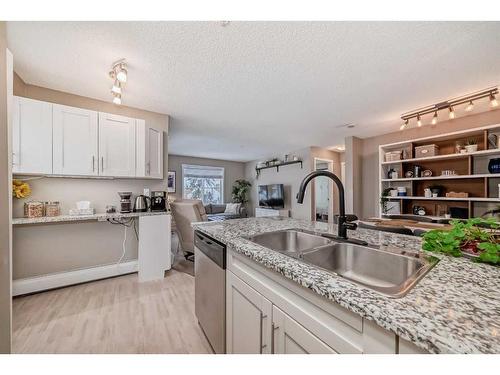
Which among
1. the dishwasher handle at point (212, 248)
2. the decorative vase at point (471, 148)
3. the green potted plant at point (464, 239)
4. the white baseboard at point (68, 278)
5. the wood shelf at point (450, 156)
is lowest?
the white baseboard at point (68, 278)

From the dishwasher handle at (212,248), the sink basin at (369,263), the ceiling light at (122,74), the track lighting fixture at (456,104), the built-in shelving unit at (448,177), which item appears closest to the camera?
the sink basin at (369,263)

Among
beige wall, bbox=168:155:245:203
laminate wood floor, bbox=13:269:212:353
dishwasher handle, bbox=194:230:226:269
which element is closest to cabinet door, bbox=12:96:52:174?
laminate wood floor, bbox=13:269:212:353

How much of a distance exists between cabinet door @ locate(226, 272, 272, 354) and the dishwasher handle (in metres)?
0.10

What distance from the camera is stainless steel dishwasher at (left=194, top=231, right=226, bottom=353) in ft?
A: 4.40

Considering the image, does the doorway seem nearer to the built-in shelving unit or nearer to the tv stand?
the tv stand

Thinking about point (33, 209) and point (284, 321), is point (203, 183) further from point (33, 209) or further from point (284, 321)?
point (284, 321)

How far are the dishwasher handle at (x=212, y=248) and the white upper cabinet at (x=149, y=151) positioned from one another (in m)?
1.68

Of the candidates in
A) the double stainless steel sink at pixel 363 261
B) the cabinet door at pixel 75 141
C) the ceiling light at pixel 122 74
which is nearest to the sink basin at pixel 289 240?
the double stainless steel sink at pixel 363 261

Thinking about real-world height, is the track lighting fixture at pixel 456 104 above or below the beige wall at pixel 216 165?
above

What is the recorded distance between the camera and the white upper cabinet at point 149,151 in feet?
9.49

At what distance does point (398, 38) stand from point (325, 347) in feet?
7.09

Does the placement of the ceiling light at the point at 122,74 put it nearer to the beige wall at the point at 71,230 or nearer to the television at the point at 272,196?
the beige wall at the point at 71,230

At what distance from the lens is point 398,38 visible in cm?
165
